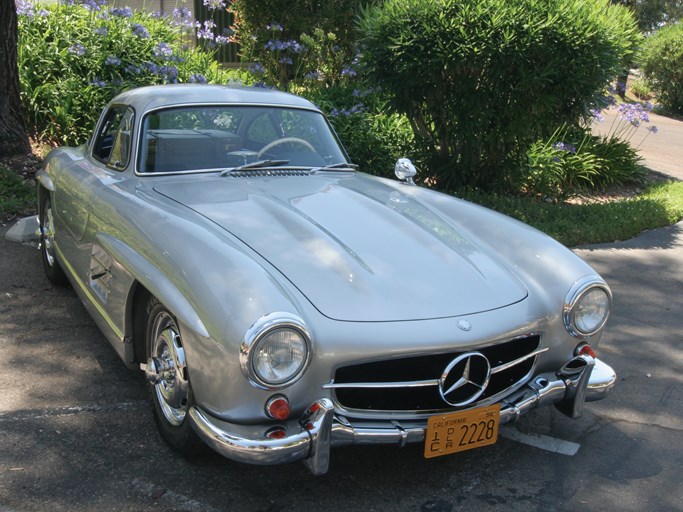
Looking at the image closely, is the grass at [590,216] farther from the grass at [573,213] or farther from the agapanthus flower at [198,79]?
the agapanthus flower at [198,79]

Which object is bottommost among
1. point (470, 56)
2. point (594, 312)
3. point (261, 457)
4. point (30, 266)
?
point (30, 266)

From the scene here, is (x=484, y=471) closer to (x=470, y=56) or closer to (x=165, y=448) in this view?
(x=165, y=448)

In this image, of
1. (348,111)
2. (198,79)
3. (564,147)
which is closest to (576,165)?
(564,147)

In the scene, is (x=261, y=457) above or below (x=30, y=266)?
above

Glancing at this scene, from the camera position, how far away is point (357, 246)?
3.34 meters

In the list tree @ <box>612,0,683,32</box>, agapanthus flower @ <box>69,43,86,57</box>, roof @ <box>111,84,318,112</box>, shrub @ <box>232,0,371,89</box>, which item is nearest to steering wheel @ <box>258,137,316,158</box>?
roof @ <box>111,84,318,112</box>

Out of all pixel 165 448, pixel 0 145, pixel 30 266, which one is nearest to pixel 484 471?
pixel 165 448

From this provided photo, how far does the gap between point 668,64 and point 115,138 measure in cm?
2048

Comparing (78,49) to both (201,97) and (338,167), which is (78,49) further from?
(338,167)

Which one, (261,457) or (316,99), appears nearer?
(261,457)

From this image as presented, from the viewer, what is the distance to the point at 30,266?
18.4 ft

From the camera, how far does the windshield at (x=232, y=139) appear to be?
13.7 feet

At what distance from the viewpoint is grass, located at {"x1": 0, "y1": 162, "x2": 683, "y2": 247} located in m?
7.00

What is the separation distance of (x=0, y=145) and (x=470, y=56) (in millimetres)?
4854
